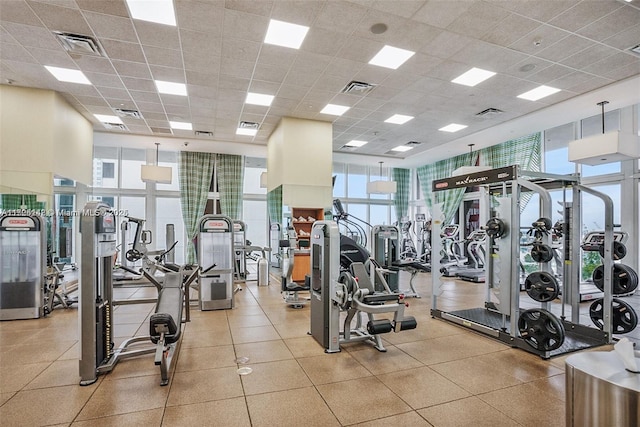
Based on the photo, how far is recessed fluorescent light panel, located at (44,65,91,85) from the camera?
5.70 metres

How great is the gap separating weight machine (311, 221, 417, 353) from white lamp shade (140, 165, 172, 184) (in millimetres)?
6931

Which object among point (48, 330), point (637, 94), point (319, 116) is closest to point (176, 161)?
point (319, 116)

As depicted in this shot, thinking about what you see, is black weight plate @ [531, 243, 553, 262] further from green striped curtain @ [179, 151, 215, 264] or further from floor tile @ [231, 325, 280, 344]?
green striped curtain @ [179, 151, 215, 264]

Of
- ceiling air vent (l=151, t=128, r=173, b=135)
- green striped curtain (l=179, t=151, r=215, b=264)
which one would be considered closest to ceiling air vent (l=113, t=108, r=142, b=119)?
ceiling air vent (l=151, t=128, r=173, b=135)

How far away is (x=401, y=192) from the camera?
14375mm

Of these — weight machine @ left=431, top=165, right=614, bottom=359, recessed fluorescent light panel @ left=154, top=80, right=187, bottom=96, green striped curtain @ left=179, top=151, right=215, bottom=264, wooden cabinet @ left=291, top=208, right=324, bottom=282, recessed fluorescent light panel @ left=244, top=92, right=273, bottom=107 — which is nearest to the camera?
weight machine @ left=431, top=165, right=614, bottom=359

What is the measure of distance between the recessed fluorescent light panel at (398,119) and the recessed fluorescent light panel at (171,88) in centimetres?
479

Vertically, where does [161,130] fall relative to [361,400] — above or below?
above

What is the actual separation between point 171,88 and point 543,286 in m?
7.07

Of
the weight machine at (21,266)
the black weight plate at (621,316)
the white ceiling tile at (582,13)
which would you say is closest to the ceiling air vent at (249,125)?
the weight machine at (21,266)

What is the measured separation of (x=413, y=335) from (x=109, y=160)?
1140 cm

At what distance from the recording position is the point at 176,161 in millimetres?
11875

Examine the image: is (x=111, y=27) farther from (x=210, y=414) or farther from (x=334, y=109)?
(x=210, y=414)

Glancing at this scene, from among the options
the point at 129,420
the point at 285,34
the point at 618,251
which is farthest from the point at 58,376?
the point at 618,251
